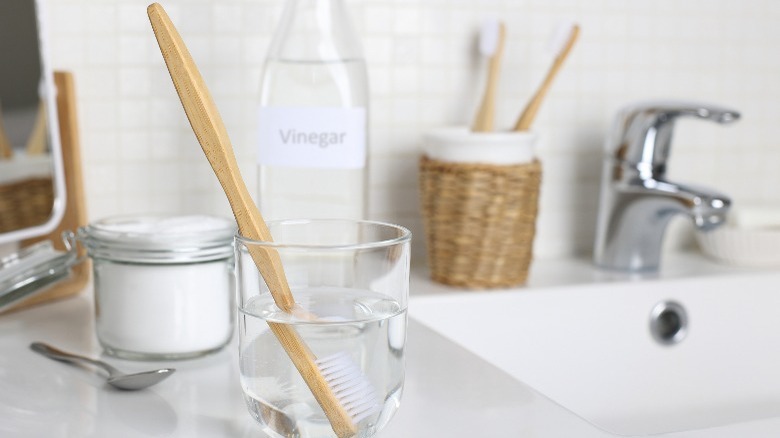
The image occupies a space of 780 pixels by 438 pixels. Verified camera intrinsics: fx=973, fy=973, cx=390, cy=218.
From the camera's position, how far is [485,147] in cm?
93

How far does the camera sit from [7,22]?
2.61ft

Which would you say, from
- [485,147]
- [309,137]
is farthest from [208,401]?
[485,147]

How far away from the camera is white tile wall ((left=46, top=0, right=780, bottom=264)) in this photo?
36.7 inches

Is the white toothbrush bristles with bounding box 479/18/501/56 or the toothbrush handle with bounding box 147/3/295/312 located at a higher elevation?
the white toothbrush bristles with bounding box 479/18/501/56

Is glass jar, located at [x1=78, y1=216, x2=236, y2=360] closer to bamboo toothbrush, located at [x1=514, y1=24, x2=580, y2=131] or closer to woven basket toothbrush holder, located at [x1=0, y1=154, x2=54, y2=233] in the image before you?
woven basket toothbrush holder, located at [x1=0, y1=154, x2=54, y2=233]

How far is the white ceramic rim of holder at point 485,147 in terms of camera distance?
929 millimetres

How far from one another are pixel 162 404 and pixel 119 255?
13 centimetres

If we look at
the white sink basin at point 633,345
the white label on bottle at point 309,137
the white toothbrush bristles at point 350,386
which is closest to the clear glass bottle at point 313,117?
the white label on bottle at point 309,137

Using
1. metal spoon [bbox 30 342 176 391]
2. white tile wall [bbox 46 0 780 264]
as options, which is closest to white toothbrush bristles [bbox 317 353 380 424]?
metal spoon [bbox 30 342 176 391]

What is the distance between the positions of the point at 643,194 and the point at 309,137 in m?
0.40

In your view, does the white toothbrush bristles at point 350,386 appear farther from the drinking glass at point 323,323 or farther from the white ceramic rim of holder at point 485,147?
the white ceramic rim of holder at point 485,147

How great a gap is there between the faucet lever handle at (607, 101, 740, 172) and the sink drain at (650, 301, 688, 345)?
0.15 m

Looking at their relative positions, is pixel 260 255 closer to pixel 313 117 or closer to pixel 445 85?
pixel 313 117

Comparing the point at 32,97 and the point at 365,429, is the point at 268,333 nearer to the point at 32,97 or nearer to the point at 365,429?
the point at 365,429
